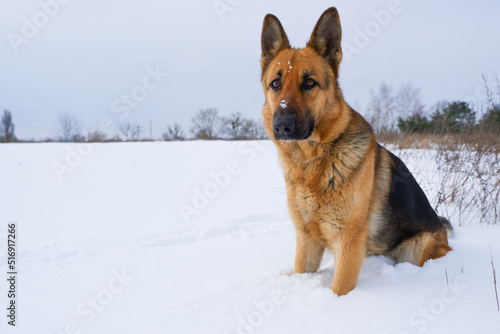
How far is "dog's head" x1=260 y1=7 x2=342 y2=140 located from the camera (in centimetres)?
206

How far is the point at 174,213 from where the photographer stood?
15.7 ft

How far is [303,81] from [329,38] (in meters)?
0.52

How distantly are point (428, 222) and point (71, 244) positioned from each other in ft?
12.8

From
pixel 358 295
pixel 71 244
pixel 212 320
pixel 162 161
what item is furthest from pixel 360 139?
pixel 162 161

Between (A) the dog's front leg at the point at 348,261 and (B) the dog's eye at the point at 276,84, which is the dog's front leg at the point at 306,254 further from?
(B) the dog's eye at the point at 276,84

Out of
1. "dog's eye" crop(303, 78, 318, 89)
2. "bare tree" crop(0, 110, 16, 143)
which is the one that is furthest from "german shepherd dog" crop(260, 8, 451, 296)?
"bare tree" crop(0, 110, 16, 143)

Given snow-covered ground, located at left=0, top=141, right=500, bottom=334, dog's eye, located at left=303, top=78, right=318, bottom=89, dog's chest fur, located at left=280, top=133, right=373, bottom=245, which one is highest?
dog's eye, located at left=303, top=78, right=318, bottom=89

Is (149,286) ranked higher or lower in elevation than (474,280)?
lower

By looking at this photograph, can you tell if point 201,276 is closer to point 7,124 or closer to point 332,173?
point 332,173

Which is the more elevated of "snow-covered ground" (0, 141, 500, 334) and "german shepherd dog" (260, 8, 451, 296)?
"german shepherd dog" (260, 8, 451, 296)

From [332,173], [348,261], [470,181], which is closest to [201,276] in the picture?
[348,261]

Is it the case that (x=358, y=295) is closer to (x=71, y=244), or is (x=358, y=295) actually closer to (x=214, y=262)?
(x=214, y=262)

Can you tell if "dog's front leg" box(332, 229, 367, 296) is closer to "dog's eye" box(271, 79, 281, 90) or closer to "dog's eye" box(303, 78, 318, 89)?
"dog's eye" box(303, 78, 318, 89)

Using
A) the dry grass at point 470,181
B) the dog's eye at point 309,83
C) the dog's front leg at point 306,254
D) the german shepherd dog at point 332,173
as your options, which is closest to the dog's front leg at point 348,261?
the german shepherd dog at point 332,173
